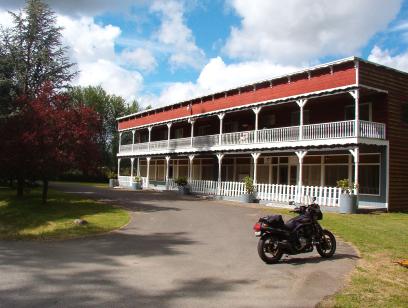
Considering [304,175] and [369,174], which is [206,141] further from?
[369,174]

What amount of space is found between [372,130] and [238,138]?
Answer: 9.41 m

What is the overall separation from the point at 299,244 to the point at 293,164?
17.8 meters

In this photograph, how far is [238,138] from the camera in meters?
28.4

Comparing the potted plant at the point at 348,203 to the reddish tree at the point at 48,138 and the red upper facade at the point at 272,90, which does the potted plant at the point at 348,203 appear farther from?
the reddish tree at the point at 48,138

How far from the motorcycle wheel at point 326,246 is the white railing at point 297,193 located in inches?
387

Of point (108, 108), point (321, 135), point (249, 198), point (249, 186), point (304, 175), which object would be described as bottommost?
point (249, 198)

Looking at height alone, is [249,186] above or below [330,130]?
below

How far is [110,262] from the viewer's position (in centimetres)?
898

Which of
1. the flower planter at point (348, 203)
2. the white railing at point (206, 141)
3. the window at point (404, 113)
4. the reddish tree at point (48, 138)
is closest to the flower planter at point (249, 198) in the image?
the flower planter at point (348, 203)

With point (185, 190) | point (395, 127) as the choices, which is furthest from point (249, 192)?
point (395, 127)

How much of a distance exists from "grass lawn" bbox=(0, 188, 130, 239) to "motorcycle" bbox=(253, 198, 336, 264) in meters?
6.11

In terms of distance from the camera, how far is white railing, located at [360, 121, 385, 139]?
2039cm

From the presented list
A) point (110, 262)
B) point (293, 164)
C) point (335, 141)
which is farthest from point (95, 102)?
point (110, 262)

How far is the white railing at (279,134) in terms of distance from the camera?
23.8 m
